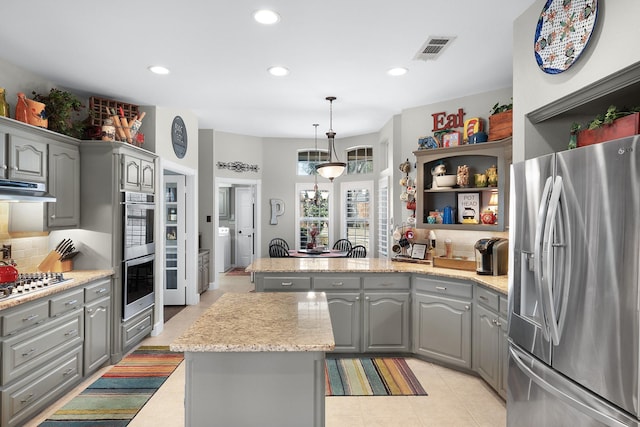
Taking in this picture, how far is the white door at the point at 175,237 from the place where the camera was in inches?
227

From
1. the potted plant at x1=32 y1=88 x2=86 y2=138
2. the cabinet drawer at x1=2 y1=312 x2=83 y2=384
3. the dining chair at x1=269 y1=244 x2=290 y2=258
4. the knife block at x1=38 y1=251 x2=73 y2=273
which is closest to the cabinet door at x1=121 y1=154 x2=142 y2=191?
the potted plant at x1=32 y1=88 x2=86 y2=138

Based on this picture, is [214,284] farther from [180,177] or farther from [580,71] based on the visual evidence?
[580,71]

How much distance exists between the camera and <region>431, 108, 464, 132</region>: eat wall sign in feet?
14.0

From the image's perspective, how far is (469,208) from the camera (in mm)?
4059

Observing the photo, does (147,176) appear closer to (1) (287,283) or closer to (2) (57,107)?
(2) (57,107)

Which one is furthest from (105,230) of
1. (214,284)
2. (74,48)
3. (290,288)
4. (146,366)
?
(214,284)

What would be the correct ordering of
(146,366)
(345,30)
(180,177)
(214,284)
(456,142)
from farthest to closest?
(214,284) → (180,177) → (456,142) → (146,366) → (345,30)

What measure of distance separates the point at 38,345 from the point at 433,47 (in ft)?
12.0

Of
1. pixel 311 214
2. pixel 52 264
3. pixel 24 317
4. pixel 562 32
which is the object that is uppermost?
pixel 562 32

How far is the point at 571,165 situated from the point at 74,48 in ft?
11.4

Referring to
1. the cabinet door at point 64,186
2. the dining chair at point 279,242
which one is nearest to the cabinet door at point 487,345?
the cabinet door at point 64,186

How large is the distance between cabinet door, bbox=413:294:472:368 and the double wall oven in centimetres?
289

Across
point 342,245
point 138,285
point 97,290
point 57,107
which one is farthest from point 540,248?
point 342,245

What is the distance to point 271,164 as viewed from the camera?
7.49 m
